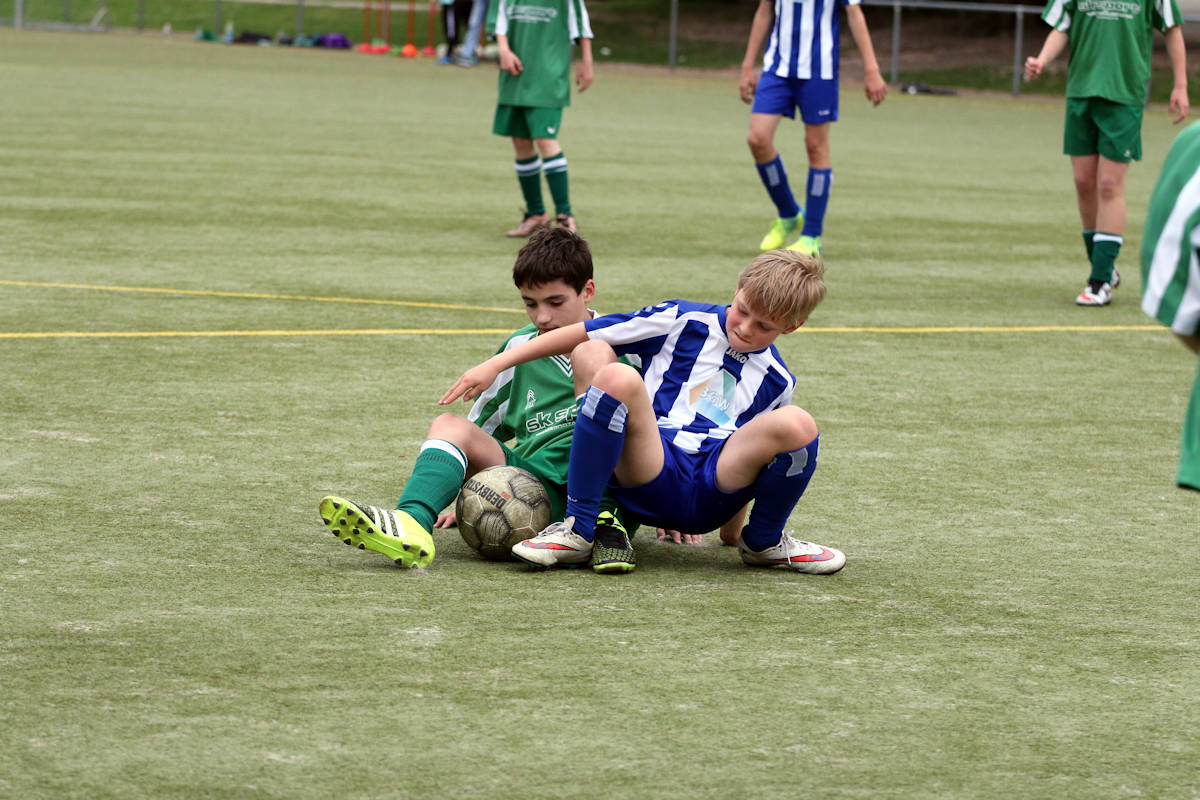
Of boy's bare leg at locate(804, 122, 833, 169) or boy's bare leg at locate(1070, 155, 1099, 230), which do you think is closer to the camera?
boy's bare leg at locate(1070, 155, 1099, 230)

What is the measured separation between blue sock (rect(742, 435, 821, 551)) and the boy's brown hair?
0.77 meters

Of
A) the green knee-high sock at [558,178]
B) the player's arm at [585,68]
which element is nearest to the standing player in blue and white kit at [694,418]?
the green knee-high sock at [558,178]

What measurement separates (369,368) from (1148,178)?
1193 cm

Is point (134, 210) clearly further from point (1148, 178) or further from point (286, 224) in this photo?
point (1148, 178)

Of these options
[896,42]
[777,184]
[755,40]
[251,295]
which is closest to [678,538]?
[251,295]

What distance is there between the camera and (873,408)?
6.66 meters

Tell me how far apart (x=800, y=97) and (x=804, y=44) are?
33 cm

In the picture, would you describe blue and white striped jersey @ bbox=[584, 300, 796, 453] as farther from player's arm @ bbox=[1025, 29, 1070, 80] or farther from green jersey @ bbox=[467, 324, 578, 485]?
player's arm @ bbox=[1025, 29, 1070, 80]

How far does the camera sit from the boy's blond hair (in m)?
4.31

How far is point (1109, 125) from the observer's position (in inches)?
356

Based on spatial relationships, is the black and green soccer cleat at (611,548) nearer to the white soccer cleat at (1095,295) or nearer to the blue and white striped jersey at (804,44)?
the white soccer cleat at (1095,295)

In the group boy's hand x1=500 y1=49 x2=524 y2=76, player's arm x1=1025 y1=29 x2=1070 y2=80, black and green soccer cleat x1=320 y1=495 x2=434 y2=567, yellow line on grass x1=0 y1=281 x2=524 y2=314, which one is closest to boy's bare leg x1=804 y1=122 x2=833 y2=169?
player's arm x1=1025 y1=29 x2=1070 y2=80

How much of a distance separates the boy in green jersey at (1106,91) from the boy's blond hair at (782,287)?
5.10 m

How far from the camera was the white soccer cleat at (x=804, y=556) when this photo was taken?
4.44 meters
